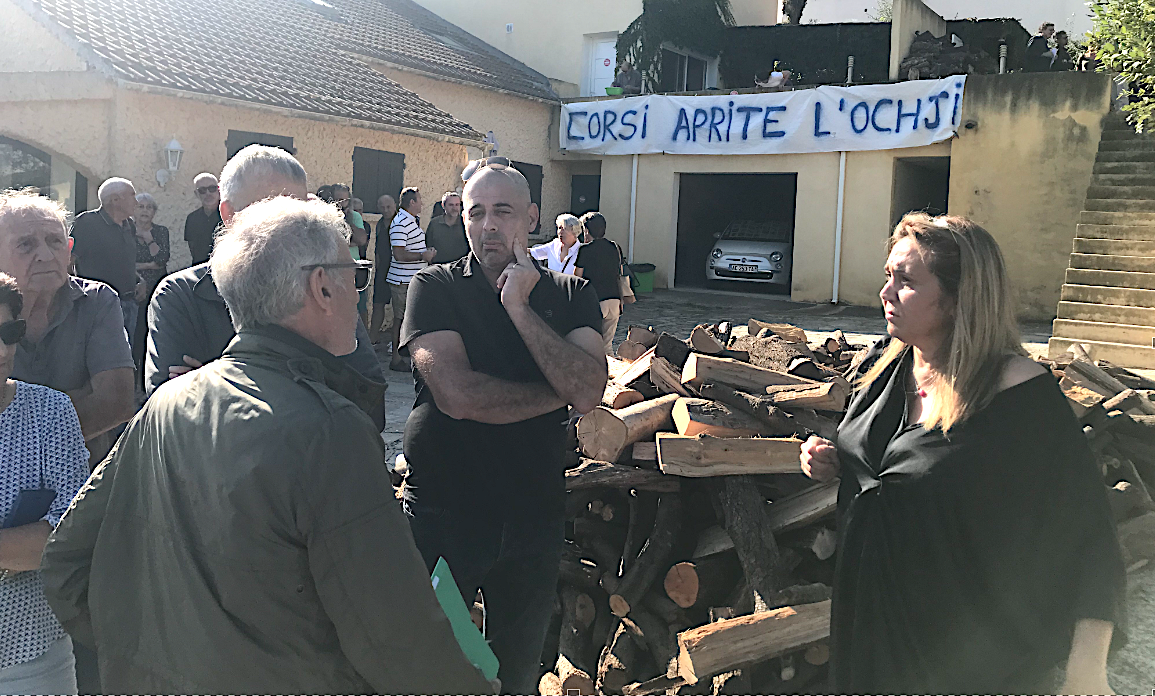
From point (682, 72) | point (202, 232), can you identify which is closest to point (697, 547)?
point (202, 232)

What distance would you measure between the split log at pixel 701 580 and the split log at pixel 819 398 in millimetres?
897

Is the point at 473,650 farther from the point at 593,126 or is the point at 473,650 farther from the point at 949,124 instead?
the point at 593,126

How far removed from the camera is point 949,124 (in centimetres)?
1501

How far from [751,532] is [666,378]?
1190 millimetres

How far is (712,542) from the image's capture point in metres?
3.99

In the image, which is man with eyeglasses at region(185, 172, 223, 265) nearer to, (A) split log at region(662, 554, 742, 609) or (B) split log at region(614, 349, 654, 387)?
(B) split log at region(614, 349, 654, 387)

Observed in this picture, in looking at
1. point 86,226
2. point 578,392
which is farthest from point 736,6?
point 578,392

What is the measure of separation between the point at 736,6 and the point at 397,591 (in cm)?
2247

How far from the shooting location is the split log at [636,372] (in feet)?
16.2

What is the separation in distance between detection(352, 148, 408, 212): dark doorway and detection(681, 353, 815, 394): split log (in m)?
9.00

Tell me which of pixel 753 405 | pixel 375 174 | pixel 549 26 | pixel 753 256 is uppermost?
pixel 549 26

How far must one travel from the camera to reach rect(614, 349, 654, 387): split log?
16.2 feet

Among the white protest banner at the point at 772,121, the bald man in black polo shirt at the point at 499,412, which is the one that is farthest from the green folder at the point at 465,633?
the white protest banner at the point at 772,121

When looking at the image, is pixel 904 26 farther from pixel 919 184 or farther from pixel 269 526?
pixel 269 526
